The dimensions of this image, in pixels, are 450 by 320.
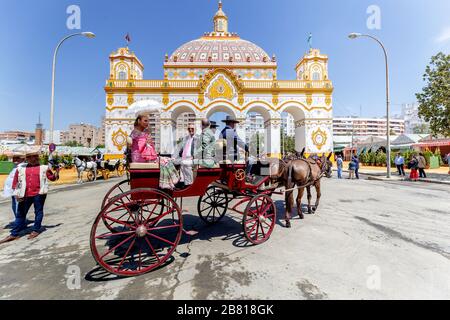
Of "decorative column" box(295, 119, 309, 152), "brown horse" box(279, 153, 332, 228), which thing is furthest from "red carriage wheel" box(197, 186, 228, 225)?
"decorative column" box(295, 119, 309, 152)

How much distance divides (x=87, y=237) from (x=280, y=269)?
11.9 ft

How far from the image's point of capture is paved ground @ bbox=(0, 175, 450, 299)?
2475 mm

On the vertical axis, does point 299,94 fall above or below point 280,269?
above

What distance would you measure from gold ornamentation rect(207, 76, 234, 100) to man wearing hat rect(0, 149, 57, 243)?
2112cm

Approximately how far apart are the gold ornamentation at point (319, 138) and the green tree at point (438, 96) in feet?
32.2

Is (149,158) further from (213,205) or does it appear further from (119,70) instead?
(119,70)

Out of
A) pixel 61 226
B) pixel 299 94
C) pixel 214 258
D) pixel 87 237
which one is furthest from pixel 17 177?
pixel 299 94

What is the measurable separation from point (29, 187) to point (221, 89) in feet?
71.8

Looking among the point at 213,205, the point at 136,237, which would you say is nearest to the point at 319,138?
the point at 213,205

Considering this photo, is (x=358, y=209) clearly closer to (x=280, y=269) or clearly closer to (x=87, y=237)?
(x=280, y=269)

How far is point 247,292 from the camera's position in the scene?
246cm

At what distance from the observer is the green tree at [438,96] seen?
45.1ft

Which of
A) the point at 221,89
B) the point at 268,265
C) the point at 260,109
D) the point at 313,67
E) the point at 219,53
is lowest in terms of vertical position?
the point at 268,265

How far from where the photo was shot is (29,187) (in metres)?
4.16
